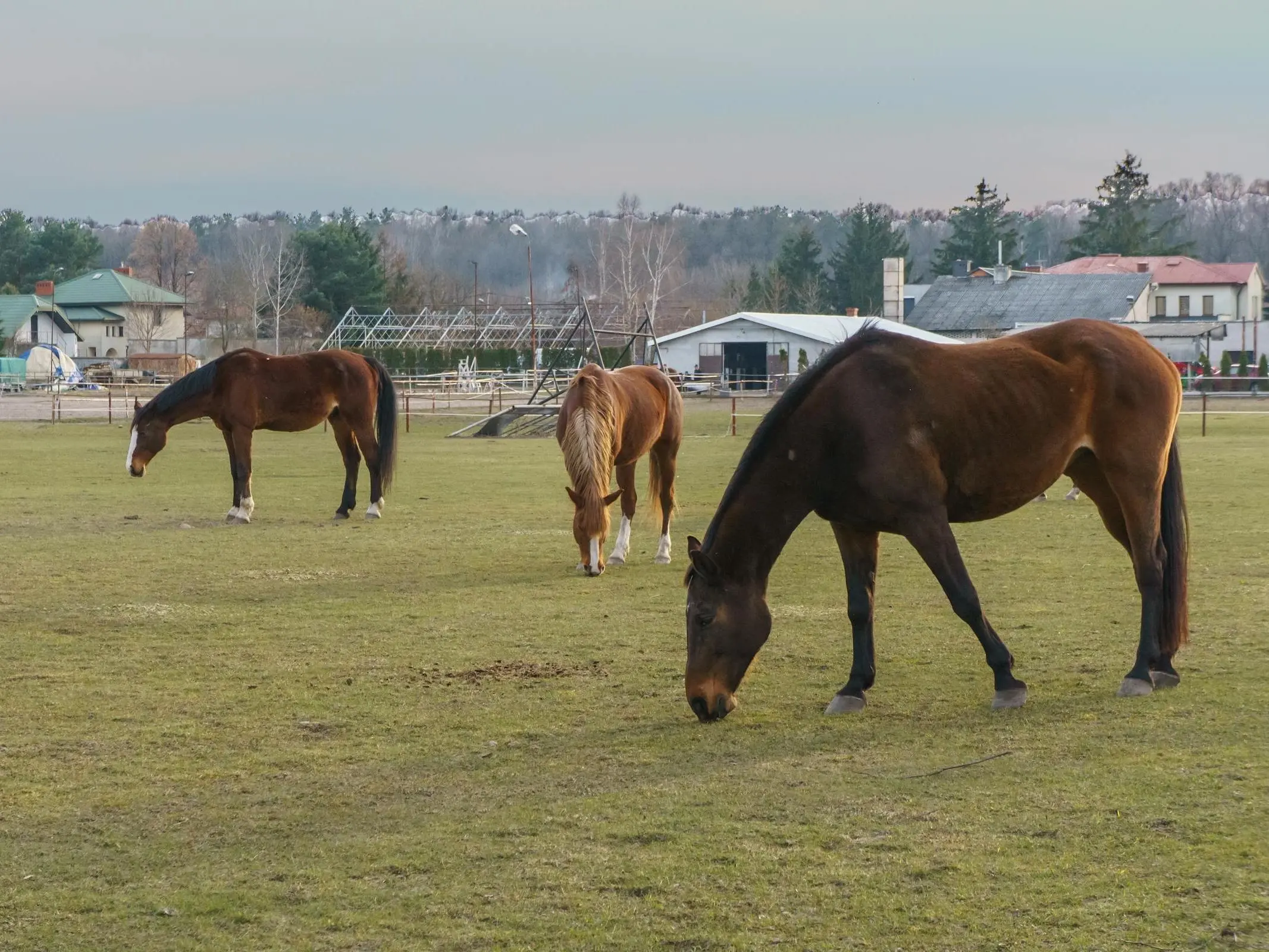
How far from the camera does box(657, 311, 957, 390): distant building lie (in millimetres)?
65250

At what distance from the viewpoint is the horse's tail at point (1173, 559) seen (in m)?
6.53

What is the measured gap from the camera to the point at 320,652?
7793 millimetres

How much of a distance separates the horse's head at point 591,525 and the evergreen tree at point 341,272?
A: 75.6 m

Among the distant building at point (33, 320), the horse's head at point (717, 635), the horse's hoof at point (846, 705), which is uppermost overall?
A: the distant building at point (33, 320)

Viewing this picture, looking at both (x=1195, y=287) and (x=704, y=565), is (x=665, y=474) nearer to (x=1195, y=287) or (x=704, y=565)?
(x=704, y=565)

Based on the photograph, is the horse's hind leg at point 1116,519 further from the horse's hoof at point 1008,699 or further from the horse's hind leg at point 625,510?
the horse's hind leg at point 625,510

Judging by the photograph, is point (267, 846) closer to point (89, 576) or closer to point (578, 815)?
point (578, 815)

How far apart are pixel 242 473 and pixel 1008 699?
1065 centimetres

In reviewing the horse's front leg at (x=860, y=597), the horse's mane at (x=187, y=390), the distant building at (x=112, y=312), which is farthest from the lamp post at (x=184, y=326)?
the horse's front leg at (x=860, y=597)

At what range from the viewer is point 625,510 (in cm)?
1179

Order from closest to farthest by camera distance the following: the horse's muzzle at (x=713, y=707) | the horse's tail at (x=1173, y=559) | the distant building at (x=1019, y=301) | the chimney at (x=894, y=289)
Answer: the horse's muzzle at (x=713, y=707) < the horse's tail at (x=1173, y=559) < the distant building at (x=1019, y=301) < the chimney at (x=894, y=289)

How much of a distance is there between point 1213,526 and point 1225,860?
10.1m

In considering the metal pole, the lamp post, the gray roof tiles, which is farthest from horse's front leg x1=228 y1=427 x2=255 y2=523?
the lamp post

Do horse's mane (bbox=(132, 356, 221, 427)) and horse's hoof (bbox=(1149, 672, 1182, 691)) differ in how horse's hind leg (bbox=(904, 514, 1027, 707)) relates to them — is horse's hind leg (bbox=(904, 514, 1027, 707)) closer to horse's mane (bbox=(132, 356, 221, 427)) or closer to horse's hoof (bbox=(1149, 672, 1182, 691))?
horse's hoof (bbox=(1149, 672, 1182, 691))
